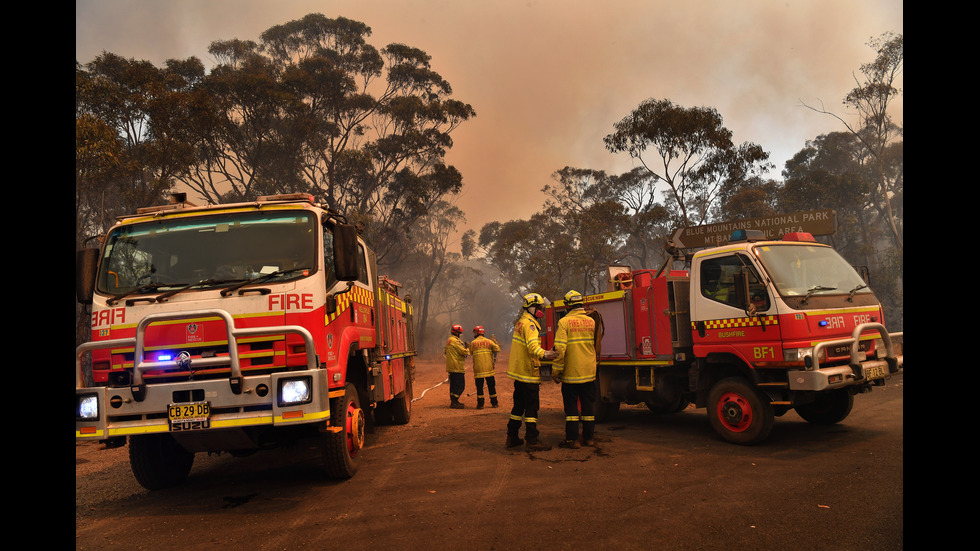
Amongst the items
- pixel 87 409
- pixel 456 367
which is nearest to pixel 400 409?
pixel 456 367

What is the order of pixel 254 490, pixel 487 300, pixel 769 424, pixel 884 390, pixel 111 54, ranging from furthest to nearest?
pixel 487 300, pixel 111 54, pixel 884 390, pixel 769 424, pixel 254 490

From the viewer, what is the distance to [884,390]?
1138 centimetres

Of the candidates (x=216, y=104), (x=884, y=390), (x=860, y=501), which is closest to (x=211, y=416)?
(x=860, y=501)

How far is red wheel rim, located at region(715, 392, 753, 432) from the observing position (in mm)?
7012

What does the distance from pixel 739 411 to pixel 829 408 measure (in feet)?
5.97

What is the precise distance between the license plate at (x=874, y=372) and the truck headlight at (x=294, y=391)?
6.14 meters

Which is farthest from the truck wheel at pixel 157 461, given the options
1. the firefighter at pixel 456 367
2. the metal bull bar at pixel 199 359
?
the firefighter at pixel 456 367

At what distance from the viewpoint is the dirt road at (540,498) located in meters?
4.24

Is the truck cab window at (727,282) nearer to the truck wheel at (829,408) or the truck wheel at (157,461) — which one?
the truck wheel at (829,408)

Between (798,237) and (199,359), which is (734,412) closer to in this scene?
(798,237)

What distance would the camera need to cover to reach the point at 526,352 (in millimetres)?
7457

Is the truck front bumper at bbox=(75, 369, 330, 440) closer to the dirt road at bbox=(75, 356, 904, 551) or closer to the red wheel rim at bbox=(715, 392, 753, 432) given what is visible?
the dirt road at bbox=(75, 356, 904, 551)

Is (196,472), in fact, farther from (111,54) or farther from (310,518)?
(111,54)
